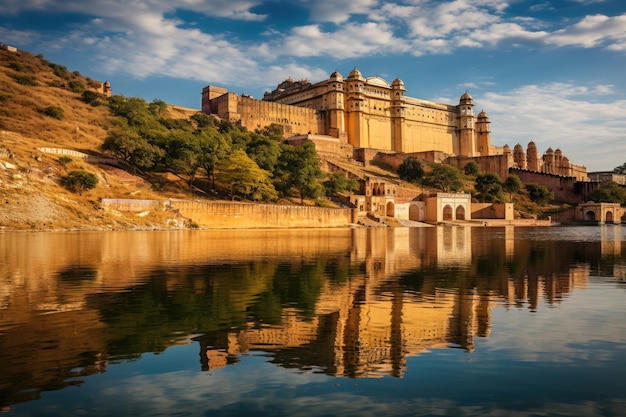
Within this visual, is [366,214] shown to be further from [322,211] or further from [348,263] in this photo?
[348,263]

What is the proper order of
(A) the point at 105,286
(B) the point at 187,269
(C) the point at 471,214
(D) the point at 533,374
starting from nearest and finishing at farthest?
(D) the point at 533,374 → (A) the point at 105,286 → (B) the point at 187,269 → (C) the point at 471,214

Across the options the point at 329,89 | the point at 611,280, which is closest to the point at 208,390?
the point at 611,280

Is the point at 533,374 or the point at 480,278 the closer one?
the point at 533,374

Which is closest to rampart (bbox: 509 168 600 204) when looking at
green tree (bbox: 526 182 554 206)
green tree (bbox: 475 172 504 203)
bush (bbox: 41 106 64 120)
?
green tree (bbox: 526 182 554 206)

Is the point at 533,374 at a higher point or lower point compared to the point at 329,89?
lower

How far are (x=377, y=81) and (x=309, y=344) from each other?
99.0 m

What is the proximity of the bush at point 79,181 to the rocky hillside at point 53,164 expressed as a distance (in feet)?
1.27

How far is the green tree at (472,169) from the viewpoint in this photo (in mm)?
90812

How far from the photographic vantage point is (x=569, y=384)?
5660mm

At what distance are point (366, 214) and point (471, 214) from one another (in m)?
21.2

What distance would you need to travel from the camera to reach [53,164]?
4316 centimetres

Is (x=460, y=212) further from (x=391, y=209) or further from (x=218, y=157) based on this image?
(x=218, y=157)

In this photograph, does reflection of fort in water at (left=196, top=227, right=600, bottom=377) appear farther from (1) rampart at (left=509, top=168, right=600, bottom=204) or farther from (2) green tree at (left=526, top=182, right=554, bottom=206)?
(1) rampart at (left=509, top=168, right=600, bottom=204)

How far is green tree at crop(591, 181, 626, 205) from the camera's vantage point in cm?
8619
